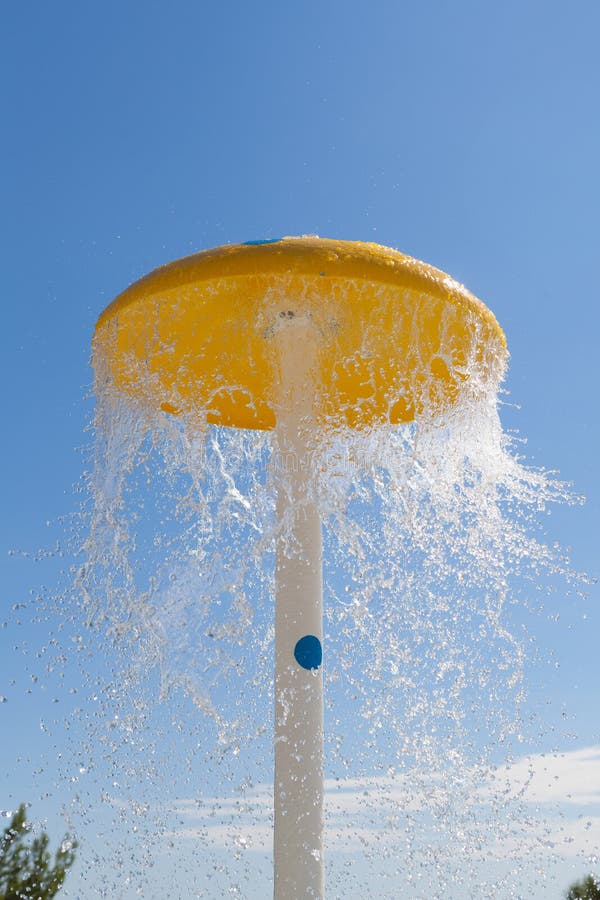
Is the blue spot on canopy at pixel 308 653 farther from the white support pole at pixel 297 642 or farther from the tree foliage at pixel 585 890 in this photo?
the tree foliage at pixel 585 890

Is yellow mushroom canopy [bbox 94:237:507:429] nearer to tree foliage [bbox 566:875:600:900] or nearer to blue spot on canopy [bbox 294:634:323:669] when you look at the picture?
blue spot on canopy [bbox 294:634:323:669]

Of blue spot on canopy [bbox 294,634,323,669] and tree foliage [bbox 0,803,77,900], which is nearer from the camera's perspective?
blue spot on canopy [bbox 294,634,323,669]

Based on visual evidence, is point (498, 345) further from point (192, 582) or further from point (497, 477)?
point (192, 582)

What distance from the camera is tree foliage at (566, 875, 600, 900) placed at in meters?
Answer: 20.0

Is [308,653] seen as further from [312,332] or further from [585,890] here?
[585,890]

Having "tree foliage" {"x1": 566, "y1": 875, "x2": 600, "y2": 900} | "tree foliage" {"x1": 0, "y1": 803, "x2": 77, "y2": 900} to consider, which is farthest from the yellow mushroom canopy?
"tree foliage" {"x1": 566, "y1": 875, "x2": 600, "y2": 900}

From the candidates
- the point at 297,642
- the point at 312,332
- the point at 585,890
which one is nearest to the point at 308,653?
the point at 297,642

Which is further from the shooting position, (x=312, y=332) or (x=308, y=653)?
(x=312, y=332)

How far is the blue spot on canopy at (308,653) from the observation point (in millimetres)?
6770

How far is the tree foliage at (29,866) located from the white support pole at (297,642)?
10.4 m

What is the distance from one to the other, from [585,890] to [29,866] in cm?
1263

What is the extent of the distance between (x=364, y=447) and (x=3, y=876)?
11.9 m

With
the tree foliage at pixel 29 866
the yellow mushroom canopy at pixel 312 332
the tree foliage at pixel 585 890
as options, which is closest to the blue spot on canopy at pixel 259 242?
the yellow mushroom canopy at pixel 312 332

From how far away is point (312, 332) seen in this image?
23.9ft
